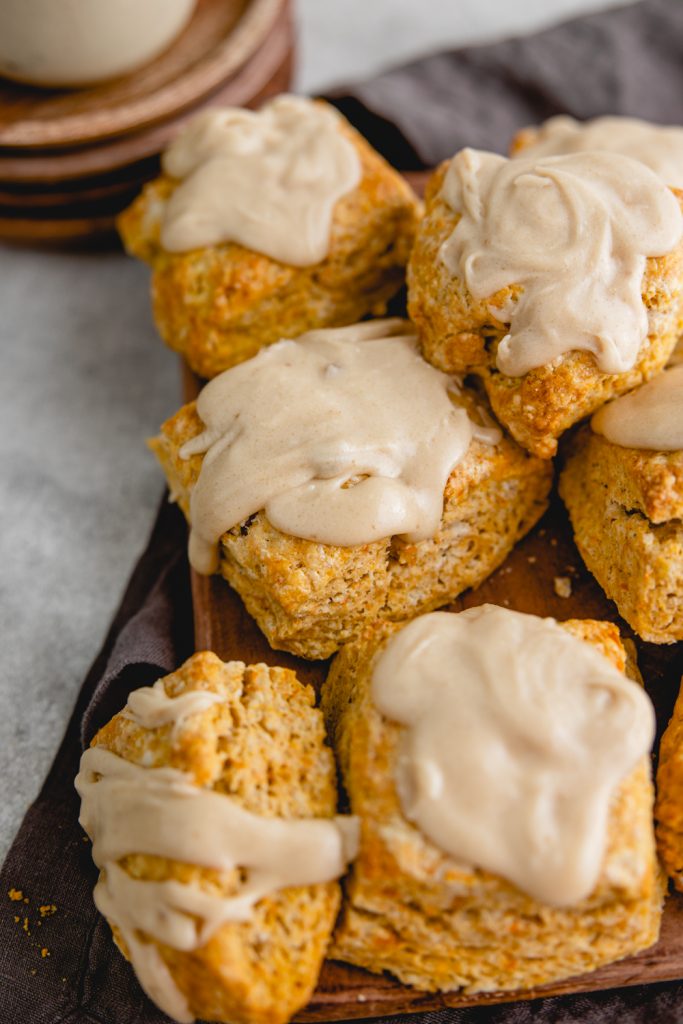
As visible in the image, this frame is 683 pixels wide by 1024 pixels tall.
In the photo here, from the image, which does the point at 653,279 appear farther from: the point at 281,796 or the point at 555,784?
the point at 281,796

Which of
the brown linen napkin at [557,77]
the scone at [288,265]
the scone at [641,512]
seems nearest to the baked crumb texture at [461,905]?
the scone at [641,512]

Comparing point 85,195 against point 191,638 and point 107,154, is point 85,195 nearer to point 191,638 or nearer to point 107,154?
point 107,154

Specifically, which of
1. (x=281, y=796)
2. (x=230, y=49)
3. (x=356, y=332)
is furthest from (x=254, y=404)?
(x=230, y=49)

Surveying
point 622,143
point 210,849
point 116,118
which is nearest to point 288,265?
point 622,143

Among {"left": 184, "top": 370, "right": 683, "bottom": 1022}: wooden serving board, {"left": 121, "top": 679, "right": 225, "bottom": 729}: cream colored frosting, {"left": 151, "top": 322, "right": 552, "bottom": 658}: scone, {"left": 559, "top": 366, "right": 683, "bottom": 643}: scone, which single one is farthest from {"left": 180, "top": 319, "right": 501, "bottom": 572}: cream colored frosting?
{"left": 121, "top": 679, "right": 225, "bottom": 729}: cream colored frosting

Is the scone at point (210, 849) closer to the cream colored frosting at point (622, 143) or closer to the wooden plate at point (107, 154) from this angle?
the cream colored frosting at point (622, 143)

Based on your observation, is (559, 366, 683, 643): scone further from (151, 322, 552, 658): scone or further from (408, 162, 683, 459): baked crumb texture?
(151, 322, 552, 658): scone
